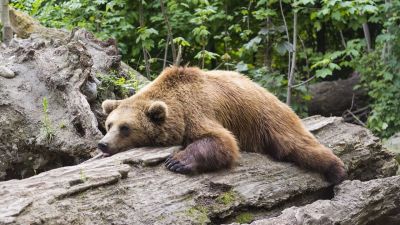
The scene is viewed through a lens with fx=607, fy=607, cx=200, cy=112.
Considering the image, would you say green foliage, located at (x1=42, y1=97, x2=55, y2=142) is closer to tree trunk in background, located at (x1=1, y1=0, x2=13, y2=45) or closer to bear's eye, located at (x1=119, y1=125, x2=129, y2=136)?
bear's eye, located at (x1=119, y1=125, x2=129, y2=136)

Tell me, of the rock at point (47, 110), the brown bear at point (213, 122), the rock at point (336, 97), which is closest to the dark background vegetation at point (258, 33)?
the rock at point (336, 97)

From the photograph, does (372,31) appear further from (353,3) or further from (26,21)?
(26,21)

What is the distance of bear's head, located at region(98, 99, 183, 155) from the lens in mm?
5043

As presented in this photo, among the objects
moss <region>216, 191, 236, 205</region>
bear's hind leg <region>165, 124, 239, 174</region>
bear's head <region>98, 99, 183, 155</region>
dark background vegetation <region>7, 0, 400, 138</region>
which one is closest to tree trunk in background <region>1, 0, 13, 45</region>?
dark background vegetation <region>7, 0, 400, 138</region>

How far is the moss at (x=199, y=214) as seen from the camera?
4305 mm

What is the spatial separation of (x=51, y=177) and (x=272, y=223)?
157 cm

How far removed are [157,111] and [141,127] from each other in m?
0.20

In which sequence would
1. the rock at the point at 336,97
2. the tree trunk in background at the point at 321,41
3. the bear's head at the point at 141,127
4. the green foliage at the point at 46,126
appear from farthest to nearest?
the tree trunk in background at the point at 321,41 < the rock at the point at 336,97 < the green foliage at the point at 46,126 < the bear's head at the point at 141,127

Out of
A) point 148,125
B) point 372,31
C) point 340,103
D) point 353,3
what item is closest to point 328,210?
point 148,125

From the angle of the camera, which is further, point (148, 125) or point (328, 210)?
point (148, 125)

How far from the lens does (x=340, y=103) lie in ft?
38.3

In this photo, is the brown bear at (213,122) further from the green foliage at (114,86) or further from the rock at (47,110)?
the green foliage at (114,86)

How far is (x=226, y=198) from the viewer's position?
4.59 m

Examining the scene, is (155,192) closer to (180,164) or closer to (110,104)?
(180,164)
